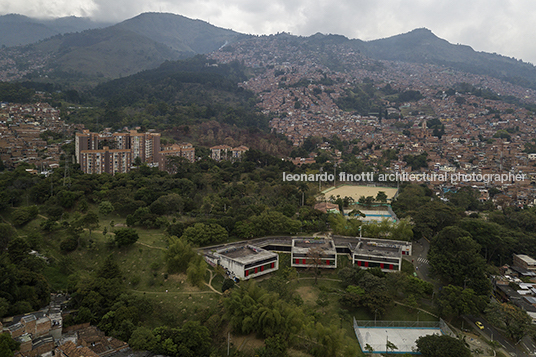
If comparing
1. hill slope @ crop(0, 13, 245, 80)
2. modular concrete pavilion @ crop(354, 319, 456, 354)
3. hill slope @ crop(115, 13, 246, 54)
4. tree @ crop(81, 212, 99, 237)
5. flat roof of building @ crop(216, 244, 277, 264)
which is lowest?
modular concrete pavilion @ crop(354, 319, 456, 354)

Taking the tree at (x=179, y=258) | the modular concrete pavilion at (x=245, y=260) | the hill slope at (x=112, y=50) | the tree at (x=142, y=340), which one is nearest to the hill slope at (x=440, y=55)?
the hill slope at (x=112, y=50)

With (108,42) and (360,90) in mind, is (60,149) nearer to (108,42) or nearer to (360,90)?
(360,90)

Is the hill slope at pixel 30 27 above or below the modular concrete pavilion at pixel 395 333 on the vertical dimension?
above

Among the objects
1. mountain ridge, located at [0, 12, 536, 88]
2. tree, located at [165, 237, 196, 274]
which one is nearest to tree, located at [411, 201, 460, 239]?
tree, located at [165, 237, 196, 274]

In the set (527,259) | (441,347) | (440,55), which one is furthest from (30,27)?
(441,347)

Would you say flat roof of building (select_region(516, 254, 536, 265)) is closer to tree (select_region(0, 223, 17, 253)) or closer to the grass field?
the grass field

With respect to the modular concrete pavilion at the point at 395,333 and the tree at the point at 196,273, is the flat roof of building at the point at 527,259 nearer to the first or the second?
the modular concrete pavilion at the point at 395,333
